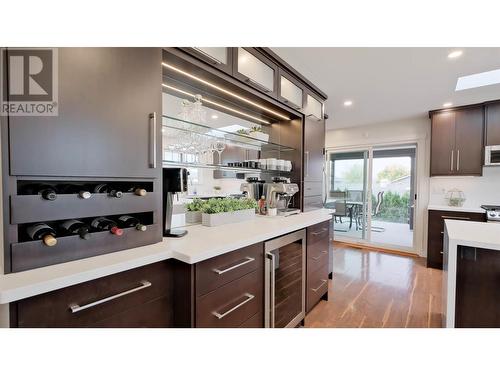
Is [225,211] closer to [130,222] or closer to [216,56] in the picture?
[130,222]

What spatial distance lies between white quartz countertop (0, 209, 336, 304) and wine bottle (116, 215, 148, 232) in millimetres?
107

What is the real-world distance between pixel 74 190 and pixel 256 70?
5.17 feet

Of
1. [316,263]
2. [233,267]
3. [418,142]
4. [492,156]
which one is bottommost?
[316,263]

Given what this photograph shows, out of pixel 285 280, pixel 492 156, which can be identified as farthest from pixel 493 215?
pixel 285 280

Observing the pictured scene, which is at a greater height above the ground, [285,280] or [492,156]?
[492,156]

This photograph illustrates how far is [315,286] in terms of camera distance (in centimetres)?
211

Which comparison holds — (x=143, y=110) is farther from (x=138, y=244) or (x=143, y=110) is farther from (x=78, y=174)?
(x=138, y=244)

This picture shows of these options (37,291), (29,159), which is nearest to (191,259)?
(37,291)

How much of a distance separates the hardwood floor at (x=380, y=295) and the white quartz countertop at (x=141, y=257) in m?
1.17

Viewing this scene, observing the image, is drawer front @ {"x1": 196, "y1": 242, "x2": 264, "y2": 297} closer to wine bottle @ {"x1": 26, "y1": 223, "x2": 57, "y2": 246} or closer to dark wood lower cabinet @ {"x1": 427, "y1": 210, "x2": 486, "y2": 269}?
wine bottle @ {"x1": 26, "y1": 223, "x2": 57, "y2": 246}

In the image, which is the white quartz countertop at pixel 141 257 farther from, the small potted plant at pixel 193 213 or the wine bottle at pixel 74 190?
the wine bottle at pixel 74 190

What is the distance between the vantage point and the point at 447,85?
2574 millimetres

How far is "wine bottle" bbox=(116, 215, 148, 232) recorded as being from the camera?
108 centimetres

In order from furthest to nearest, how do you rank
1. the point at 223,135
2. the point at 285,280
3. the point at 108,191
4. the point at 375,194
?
the point at 375,194 < the point at 223,135 < the point at 285,280 < the point at 108,191
